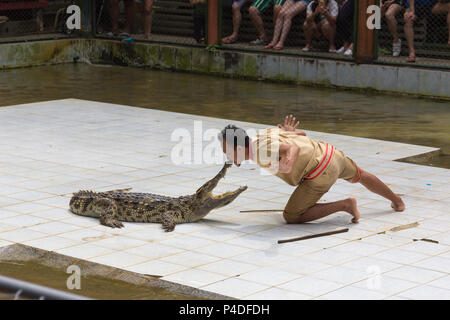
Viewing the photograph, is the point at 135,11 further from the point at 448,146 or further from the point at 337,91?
the point at 448,146

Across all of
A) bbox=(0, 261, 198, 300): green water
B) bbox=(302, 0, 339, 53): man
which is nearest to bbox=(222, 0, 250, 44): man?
bbox=(302, 0, 339, 53): man

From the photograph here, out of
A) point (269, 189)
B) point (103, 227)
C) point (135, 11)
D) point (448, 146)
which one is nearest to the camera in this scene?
point (103, 227)

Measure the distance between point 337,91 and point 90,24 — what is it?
5.92m

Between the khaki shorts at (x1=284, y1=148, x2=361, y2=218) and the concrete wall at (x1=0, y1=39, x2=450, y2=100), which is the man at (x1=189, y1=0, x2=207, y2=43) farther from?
the khaki shorts at (x1=284, y1=148, x2=361, y2=218)

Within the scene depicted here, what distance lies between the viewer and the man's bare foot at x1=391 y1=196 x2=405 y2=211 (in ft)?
23.5

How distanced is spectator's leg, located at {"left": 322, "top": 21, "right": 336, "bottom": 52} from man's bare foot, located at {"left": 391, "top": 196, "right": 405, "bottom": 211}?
827 centimetres

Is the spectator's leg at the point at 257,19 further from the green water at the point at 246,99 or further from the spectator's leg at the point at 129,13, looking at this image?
the spectator's leg at the point at 129,13

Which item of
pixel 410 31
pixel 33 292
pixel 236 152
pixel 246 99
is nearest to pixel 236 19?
pixel 246 99

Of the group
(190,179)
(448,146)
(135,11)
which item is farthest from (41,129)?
(135,11)

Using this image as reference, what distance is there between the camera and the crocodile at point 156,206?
22.2 ft

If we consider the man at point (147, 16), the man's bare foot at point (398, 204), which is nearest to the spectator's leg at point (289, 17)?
the man at point (147, 16)

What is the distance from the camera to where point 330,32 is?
596 inches

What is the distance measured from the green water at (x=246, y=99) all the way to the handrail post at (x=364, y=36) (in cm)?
64

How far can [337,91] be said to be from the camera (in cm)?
1454
